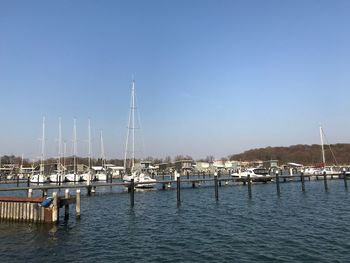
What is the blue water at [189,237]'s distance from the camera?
18141 millimetres

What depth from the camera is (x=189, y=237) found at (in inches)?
896

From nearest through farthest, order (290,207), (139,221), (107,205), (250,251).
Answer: (250,251), (139,221), (290,207), (107,205)

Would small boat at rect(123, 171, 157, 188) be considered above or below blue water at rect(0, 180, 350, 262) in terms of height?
above

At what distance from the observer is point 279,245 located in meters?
19.9

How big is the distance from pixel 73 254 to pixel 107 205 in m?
23.2

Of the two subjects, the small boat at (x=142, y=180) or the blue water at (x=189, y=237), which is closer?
the blue water at (x=189, y=237)

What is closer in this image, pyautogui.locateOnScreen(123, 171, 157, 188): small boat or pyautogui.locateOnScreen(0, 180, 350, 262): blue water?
pyautogui.locateOnScreen(0, 180, 350, 262): blue water

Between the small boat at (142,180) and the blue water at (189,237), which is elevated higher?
→ the small boat at (142,180)

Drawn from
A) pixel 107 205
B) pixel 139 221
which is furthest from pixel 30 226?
pixel 107 205

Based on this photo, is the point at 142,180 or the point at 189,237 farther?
the point at 142,180

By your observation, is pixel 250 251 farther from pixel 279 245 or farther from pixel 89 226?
pixel 89 226

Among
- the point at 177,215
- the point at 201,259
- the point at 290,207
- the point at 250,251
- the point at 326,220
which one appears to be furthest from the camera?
the point at 290,207

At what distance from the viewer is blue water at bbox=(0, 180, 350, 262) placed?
→ 18.1 m

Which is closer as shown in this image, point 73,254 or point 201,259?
point 201,259
